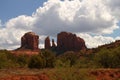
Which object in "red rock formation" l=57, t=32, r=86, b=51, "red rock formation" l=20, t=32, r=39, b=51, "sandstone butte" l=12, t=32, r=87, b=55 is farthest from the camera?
"red rock formation" l=20, t=32, r=39, b=51

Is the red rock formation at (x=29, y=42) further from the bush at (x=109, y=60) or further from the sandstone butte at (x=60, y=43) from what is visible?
the bush at (x=109, y=60)

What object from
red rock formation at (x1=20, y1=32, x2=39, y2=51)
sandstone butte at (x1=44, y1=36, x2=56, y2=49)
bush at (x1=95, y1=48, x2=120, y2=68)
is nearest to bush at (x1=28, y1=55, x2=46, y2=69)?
bush at (x1=95, y1=48, x2=120, y2=68)

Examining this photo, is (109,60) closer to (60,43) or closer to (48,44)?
(60,43)

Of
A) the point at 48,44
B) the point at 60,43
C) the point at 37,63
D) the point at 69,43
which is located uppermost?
the point at 48,44

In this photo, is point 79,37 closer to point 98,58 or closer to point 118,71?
point 98,58

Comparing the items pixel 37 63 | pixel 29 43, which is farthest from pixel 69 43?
pixel 37 63

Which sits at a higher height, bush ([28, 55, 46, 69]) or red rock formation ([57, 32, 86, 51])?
red rock formation ([57, 32, 86, 51])

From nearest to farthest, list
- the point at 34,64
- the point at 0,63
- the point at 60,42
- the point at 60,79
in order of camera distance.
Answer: the point at 60,79 < the point at 34,64 < the point at 0,63 < the point at 60,42

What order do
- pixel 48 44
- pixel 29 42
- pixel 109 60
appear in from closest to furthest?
pixel 109 60 → pixel 29 42 → pixel 48 44

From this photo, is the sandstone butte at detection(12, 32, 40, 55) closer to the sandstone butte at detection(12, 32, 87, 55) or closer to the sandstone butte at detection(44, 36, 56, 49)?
the sandstone butte at detection(12, 32, 87, 55)

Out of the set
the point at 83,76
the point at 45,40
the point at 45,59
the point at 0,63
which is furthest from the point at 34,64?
the point at 45,40

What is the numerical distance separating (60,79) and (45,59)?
4134 centimetres

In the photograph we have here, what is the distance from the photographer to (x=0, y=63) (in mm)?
71000

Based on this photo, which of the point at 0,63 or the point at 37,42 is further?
the point at 37,42
